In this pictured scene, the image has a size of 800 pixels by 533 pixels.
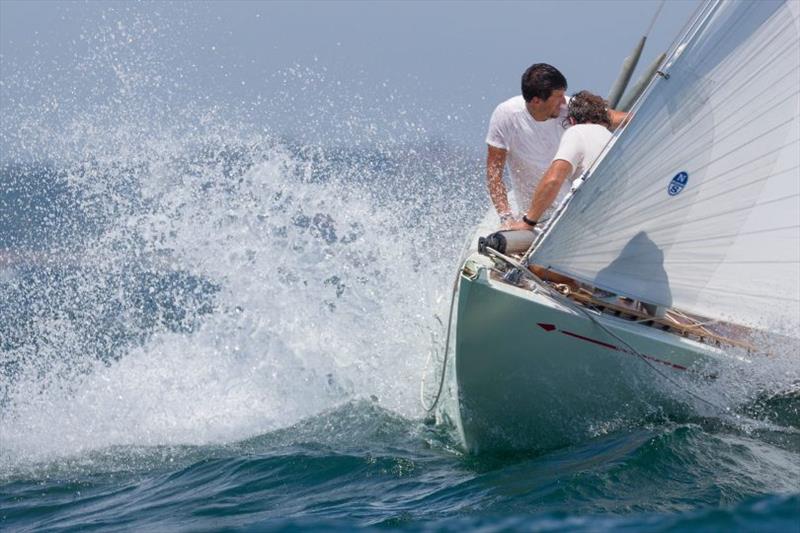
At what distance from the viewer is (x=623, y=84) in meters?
10.1

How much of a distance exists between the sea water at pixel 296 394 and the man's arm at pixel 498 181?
83 cm

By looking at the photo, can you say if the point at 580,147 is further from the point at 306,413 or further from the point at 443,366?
the point at 306,413

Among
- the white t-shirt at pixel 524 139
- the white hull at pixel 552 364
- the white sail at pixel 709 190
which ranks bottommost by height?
the white hull at pixel 552 364

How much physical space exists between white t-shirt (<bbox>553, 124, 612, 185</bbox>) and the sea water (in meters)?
1.41

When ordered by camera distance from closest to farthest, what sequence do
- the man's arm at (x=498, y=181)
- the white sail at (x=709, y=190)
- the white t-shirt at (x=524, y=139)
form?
the white sail at (x=709, y=190), the white t-shirt at (x=524, y=139), the man's arm at (x=498, y=181)

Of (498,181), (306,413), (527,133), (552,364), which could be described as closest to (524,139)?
(527,133)

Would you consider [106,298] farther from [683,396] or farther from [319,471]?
[683,396]

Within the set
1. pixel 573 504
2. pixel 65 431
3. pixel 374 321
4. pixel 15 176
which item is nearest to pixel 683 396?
pixel 573 504

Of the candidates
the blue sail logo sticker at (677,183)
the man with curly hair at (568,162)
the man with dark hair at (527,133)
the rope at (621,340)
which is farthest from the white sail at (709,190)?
the man with dark hair at (527,133)

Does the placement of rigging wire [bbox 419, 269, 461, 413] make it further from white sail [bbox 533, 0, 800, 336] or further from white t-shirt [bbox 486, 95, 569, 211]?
white t-shirt [bbox 486, 95, 569, 211]

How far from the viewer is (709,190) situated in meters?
5.98

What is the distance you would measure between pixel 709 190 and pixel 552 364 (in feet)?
4.13

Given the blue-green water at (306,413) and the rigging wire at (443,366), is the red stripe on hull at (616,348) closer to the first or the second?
the blue-green water at (306,413)

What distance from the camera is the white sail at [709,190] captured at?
19.0ft
